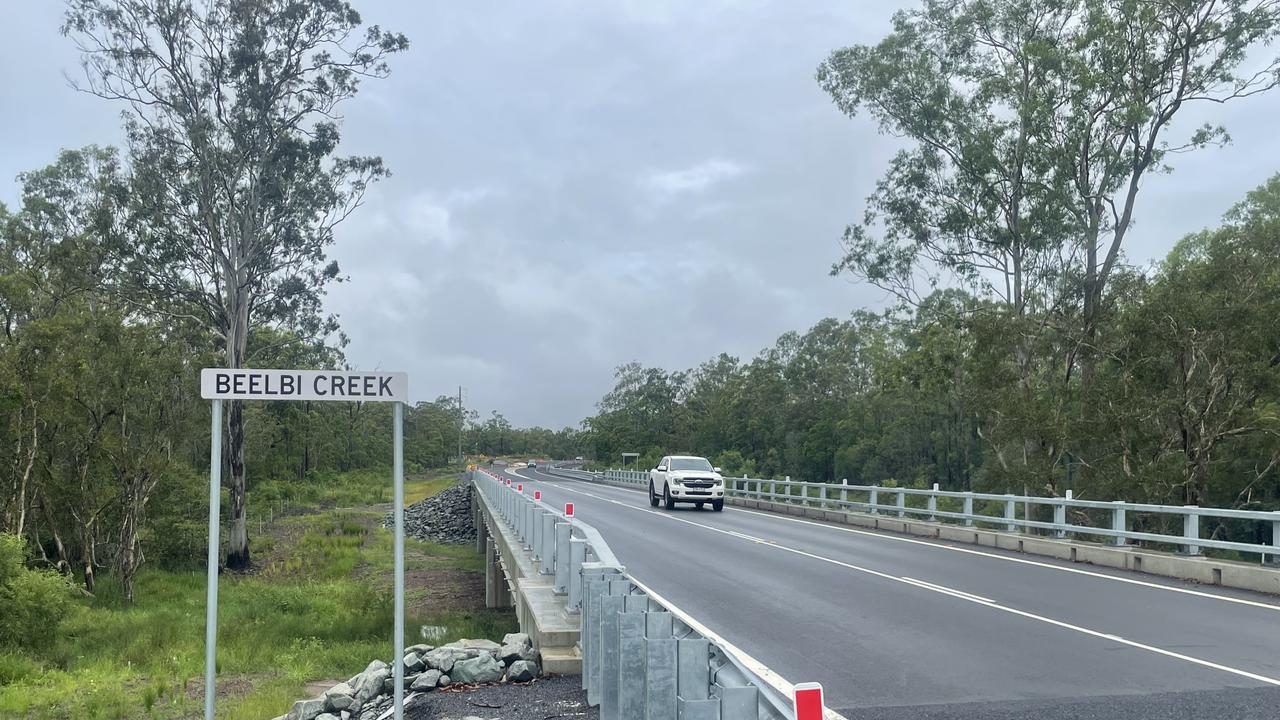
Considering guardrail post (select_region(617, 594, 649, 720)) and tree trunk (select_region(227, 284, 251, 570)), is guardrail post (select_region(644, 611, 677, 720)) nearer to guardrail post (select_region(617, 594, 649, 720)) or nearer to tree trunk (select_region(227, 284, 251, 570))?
guardrail post (select_region(617, 594, 649, 720))

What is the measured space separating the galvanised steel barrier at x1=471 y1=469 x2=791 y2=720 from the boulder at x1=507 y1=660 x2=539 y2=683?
130cm

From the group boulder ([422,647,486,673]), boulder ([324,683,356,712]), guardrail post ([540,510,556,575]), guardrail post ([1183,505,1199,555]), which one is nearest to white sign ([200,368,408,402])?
boulder ([422,647,486,673])

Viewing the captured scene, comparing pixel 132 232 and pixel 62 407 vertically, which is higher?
pixel 132 232

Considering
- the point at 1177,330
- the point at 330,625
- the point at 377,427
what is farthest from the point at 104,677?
the point at 377,427

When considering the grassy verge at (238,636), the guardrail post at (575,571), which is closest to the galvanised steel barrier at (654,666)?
the guardrail post at (575,571)

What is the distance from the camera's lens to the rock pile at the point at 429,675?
33.9 feet

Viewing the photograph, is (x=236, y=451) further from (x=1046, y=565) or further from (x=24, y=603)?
(x=1046, y=565)

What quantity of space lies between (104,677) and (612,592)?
13.9 metres

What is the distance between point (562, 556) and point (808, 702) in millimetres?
8623

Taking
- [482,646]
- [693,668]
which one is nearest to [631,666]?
[693,668]

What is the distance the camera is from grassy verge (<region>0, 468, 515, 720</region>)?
15.8m

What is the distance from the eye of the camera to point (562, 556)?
12.0 m

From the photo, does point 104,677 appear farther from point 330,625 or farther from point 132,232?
point 132,232

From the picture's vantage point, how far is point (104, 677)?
17.7 meters
